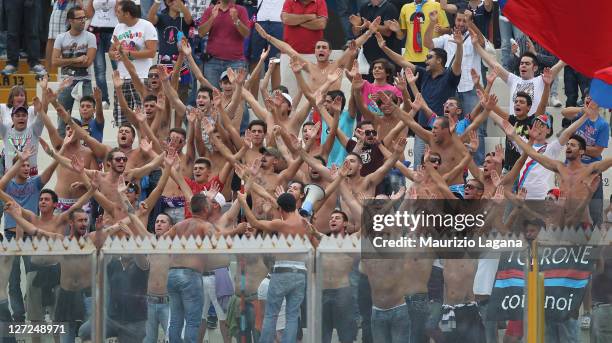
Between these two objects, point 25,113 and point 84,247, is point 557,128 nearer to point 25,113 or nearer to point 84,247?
point 25,113

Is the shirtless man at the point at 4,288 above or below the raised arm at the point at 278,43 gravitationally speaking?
below

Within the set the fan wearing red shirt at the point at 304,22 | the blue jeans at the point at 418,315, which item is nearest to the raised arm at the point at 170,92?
the fan wearing red shirt at the point at 304,22

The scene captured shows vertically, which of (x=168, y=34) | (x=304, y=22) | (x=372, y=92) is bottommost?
(x=372, y=92)

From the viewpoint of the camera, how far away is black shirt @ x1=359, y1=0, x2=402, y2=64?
2058cm

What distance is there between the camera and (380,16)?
20734 mm

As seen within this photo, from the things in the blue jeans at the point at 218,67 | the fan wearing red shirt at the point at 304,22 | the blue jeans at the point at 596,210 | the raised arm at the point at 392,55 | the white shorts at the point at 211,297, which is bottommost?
the white shorts at the point at 211,297

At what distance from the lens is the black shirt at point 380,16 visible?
67.5 ft

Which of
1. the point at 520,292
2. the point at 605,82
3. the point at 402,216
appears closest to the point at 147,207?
the point at 402,216

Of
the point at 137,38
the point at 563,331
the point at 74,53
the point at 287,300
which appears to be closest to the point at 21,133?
the point at 74,53

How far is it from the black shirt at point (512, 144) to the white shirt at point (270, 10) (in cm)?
405

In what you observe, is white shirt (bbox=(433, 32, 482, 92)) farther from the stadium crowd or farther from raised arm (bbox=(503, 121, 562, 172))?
raised arm (bbox=(503, 121, 562, 172))

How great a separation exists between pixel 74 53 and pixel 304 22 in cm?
286

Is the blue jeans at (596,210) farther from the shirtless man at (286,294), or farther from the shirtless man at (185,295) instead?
the shirtless man at (185,295)

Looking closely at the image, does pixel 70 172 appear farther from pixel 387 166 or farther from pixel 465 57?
pixel 465 57
